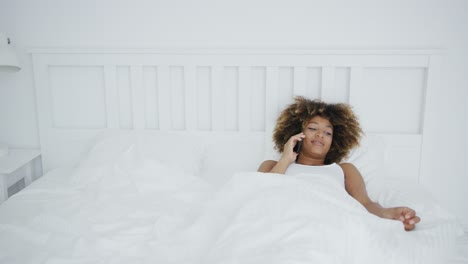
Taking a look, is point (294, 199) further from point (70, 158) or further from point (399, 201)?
point (70, 158)

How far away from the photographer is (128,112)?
5.66 ft

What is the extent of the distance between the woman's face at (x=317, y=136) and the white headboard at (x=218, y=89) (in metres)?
0.21

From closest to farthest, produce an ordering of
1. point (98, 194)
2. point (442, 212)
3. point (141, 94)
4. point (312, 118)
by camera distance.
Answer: point (442, 212), point (98, 194), point (312, 118), point (141, 94)

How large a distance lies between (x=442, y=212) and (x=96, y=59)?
62.1 inches

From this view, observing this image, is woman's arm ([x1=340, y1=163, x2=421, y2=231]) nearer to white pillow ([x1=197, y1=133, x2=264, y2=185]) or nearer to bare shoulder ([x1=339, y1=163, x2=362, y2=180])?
bare shoulder ([x1=339, y1=163, x2=362, y2=180])

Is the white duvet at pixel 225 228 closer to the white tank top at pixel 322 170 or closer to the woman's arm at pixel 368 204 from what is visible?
the woman's arm at pixel 368 204

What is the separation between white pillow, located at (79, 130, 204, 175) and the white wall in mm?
447

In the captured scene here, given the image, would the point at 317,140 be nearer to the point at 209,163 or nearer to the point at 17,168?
the point at 209,163

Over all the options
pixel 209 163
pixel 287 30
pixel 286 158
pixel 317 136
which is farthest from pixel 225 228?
pixel 287 30

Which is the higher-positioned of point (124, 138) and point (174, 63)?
point (174, 63)

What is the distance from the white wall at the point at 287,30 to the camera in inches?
61.4

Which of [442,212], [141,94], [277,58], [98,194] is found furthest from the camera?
[141,94]

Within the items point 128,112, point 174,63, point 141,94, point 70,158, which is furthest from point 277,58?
point 70,158

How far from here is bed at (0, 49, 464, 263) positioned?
2.98 ft
